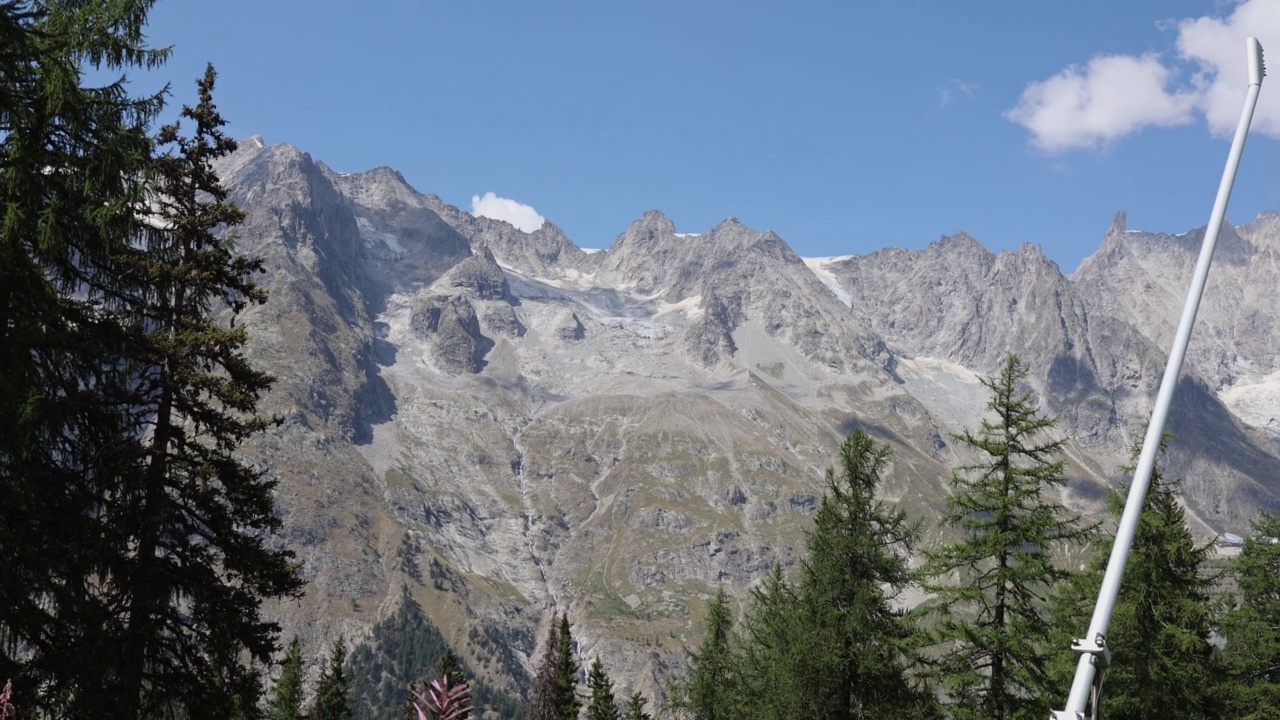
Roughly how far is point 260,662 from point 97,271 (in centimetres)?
876

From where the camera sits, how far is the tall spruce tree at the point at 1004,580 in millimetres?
21000

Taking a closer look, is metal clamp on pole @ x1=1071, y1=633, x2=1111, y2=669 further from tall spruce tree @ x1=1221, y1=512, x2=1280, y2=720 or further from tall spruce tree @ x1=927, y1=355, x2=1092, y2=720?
tall spruce tree @ x1=1221, y1=512, x2=1280, y2=720

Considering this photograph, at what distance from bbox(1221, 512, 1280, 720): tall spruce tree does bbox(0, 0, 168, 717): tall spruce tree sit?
2723cm

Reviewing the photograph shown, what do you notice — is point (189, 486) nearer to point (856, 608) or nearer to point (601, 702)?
point (856, 608)

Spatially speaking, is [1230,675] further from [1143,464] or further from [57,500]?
[57,500]

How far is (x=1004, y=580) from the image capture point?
21328 millimetres

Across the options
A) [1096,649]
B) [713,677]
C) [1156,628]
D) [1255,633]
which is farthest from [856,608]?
[1096,649]

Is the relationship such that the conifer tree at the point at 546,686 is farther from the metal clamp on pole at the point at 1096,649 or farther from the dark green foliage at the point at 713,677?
the metal clamp on pole at the point at 1096,649

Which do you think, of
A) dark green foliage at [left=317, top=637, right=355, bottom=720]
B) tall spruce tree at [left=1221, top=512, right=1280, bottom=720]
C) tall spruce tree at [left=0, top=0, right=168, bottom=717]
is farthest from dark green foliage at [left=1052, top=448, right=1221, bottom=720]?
dark green foliage at [left=317, top=637, right=355, bottom=720]

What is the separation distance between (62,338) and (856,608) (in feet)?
69.3

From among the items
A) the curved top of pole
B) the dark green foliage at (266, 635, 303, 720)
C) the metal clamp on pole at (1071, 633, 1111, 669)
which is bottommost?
the metal clamp on pole at (1071, 633, 1111, 669)

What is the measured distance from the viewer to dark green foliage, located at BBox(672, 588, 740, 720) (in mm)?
42219

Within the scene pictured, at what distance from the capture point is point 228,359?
1733cm

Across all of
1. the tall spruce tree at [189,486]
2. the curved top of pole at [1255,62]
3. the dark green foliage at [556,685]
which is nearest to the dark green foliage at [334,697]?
the dark green foliage at [556,685]
